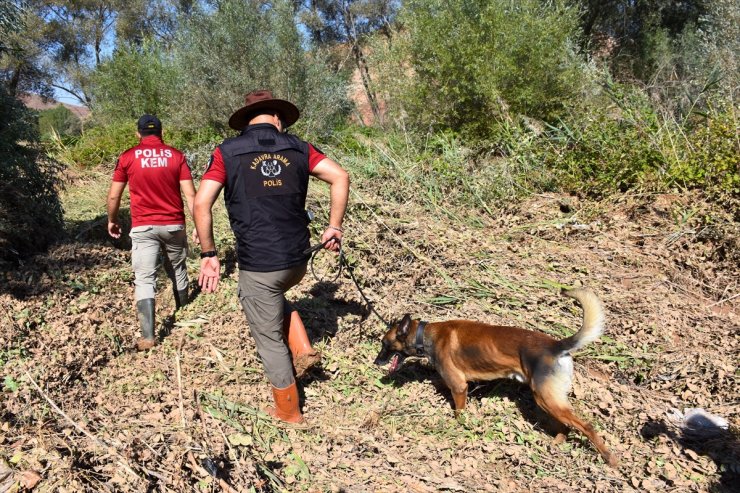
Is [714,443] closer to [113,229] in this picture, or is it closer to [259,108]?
[259,108]

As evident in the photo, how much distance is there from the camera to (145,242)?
15.1 feet

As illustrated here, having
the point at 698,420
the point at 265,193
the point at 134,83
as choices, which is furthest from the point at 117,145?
the point at 698,420

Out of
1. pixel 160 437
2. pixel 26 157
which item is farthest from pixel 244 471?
pixel 26 157

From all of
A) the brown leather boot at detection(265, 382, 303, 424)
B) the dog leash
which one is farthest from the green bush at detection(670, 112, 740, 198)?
the brown leather boot at detection(265, 382, 303, 424)

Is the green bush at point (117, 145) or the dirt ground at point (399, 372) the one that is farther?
the green bush at point (117, 145)

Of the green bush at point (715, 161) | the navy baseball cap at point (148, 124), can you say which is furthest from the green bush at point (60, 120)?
the green bush at point (715, 161)

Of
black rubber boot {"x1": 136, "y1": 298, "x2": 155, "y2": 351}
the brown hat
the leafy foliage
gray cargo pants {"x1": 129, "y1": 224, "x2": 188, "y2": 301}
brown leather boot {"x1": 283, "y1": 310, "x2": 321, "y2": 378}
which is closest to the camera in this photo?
the brown hat

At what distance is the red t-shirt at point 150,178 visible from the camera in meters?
4.51

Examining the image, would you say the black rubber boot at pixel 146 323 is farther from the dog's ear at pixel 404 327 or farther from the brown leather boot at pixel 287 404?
the dog's ear at pixel 404 327

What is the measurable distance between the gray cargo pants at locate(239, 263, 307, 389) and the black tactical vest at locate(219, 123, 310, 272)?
0.09 metres

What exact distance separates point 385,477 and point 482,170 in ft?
16.4

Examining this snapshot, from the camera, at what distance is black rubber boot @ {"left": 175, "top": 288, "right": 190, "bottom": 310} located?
16.4 ft

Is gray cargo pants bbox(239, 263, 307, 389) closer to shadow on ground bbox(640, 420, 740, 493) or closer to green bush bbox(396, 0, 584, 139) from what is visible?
shadow on ground bbox(640, 420, 740, 493)

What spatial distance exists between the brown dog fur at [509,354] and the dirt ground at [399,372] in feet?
0.96
